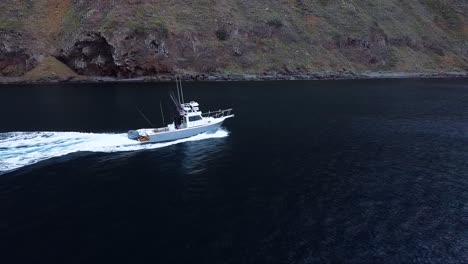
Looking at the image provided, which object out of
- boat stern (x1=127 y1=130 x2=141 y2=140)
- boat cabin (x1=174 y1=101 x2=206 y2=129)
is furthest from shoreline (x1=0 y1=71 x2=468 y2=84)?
boat stern (x1=127 y1=130 x2=141 y2=140)

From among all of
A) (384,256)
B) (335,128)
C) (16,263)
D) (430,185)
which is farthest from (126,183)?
(335,128)

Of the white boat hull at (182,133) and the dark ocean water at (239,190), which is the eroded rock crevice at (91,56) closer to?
the dark ocean water at (239,190)

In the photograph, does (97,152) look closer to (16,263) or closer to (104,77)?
(16,263)

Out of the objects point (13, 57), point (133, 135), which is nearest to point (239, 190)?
point (133, 135)

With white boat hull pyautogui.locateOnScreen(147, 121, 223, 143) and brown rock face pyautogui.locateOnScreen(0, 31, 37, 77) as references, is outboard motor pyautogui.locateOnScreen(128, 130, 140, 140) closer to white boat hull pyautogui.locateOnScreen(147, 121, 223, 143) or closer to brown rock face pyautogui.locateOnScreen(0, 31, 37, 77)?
white boat hull pyautogui.locateOnScreen(147, 121, 223, 143)

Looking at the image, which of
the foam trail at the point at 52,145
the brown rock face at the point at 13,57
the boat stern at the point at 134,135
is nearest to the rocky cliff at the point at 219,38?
the brown rock face at the point at 13,57

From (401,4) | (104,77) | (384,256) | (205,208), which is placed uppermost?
(401,4)

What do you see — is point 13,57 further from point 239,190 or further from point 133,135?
point 239,190

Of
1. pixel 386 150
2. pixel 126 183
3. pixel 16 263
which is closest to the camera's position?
pixel 16 263
